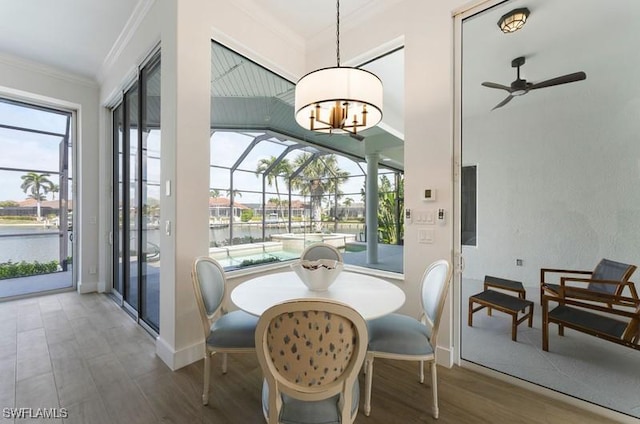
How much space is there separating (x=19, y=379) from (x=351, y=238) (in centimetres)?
314

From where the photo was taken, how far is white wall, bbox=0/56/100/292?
391cm

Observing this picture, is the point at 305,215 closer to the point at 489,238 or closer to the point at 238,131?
the point at 238,131

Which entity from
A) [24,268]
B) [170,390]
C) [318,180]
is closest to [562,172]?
[318,180]

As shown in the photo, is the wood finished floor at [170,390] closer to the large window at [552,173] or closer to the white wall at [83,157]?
the large window at [552,173]

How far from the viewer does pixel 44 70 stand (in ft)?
12.4

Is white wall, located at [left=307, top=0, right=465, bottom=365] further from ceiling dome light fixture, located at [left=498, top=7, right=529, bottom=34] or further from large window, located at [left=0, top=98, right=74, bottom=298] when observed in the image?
large window, located at [left=0, top=98, right=74, bottom=298]

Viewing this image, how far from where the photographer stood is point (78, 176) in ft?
13.6

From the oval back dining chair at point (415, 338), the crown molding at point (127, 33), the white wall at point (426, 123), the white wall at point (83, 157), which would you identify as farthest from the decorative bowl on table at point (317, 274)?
the white wall at point (83, 157)

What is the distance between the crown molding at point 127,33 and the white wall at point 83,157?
0.50m

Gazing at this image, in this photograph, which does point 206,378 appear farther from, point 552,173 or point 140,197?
point 552,173

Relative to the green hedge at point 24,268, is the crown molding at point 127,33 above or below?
above

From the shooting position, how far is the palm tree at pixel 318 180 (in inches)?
137

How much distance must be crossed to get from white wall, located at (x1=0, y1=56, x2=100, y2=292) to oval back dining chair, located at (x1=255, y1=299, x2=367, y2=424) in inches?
179

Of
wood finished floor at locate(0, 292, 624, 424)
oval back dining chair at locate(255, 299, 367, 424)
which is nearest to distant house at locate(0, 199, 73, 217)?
wood finished floor at locate(0, 292, 624, 424)
